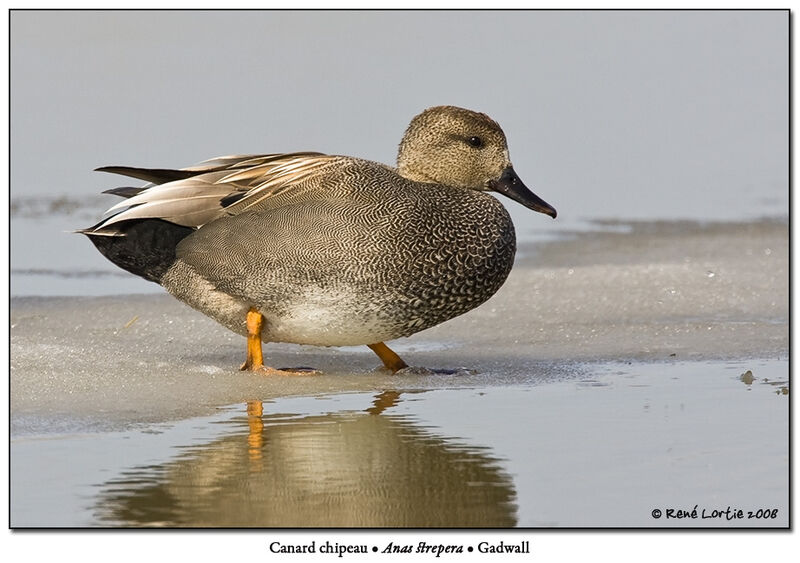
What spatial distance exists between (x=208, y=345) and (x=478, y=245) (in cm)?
178

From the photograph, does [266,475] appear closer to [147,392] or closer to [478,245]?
[147,392]

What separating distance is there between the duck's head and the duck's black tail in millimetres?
1175

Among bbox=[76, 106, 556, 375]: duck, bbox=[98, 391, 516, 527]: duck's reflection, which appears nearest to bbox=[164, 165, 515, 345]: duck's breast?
bbox=[76, 106, 556, 375]: duck

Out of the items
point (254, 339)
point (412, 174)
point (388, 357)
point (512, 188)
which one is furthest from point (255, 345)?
point (512, 188)

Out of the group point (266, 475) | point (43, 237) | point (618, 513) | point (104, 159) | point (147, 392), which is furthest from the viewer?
point (104, 159)

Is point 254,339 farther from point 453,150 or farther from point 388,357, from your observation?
point 453,150

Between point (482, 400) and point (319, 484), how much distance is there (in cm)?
148

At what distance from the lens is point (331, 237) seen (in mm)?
6406

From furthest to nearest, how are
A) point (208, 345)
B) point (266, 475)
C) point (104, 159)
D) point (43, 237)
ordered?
point (104, 159) → point (43, 237) → point (208, 345) → point (266, 475)

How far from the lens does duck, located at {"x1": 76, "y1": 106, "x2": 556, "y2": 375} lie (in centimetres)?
640

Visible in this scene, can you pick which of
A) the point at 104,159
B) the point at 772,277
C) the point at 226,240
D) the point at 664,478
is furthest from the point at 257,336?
the point at 104,159

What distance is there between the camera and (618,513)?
4570 millimetres

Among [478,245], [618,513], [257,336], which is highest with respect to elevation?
[478,245]

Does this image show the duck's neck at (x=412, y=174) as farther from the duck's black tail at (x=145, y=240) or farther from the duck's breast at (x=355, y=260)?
the duck's black tail at (x=145, y=240)
